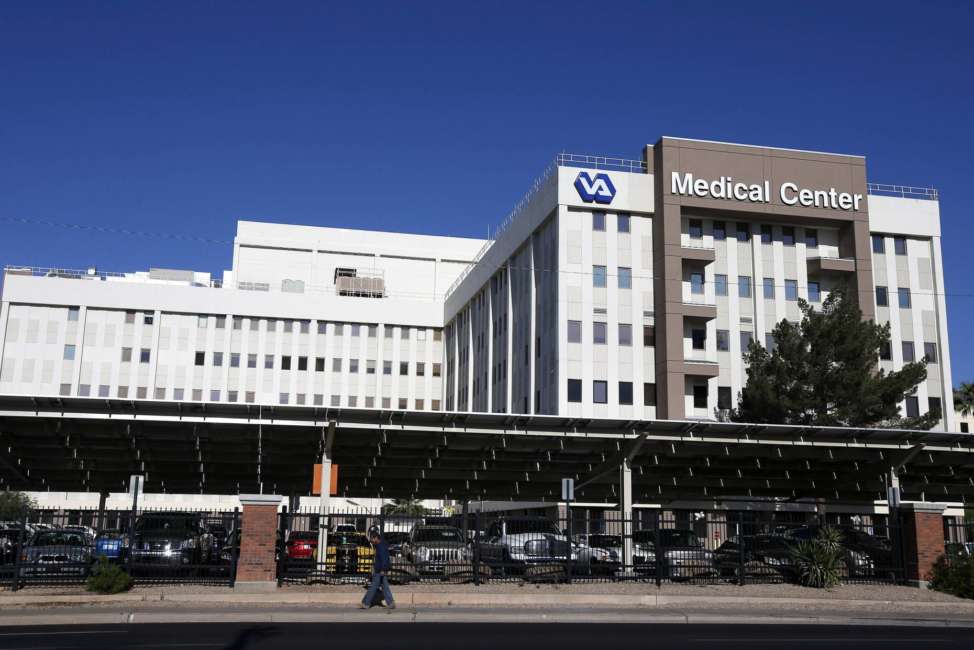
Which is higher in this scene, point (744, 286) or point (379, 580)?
point (744, 286)

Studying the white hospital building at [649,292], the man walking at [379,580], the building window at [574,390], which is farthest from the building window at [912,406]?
the man walking at [379,580]

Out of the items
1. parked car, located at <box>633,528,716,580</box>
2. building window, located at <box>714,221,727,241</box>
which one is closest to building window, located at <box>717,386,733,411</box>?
building window, located at <box>714,221,727,241</box>

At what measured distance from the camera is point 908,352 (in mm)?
65125

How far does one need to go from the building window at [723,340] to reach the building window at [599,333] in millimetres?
7839

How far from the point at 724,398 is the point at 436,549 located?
3849 cm

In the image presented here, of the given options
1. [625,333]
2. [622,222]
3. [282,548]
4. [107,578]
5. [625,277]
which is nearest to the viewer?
[107,578]

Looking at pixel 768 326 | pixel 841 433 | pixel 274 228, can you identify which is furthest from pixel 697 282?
pixel 274 228

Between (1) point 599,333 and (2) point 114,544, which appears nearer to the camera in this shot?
(2) point 114,544

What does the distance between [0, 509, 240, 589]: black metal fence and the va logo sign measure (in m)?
39.3

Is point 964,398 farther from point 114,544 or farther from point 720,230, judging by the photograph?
point 114,544

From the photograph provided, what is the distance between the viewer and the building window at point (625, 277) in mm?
61750

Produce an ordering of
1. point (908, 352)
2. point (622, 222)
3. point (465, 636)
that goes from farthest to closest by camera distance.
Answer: point (908, 352), point (622, 222), point (465, 636)

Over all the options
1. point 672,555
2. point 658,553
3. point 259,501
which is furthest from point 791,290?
point 259,501

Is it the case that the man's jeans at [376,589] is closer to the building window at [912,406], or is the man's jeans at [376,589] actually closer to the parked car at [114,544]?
the parked car at [114,544]
